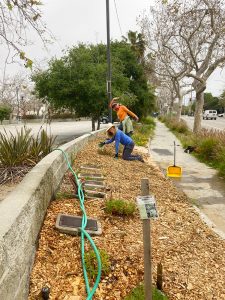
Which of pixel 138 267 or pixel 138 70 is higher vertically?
pixel 138 70

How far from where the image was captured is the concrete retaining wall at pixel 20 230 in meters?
2.29

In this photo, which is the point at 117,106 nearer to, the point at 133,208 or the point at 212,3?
the point at 133,208

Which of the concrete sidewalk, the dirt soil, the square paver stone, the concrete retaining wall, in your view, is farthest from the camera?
the concrete sidewalk

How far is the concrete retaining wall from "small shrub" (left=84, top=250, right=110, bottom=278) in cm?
55

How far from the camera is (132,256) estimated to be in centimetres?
361

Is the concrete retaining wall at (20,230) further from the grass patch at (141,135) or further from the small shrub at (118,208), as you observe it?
the grass patch at (141,135)

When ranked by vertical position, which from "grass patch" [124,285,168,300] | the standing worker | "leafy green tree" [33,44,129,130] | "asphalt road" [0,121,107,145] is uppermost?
"leafy green tree" [33,44,129,130]

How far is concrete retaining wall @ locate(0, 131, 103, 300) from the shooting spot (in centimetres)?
229

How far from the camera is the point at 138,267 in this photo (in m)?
3.43

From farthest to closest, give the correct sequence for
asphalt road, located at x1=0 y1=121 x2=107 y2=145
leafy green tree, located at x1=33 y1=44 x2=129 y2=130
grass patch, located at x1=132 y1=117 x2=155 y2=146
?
asphalt road, located at x1=0 y1=121 x2=107 y2=145 < leafy green tree, located at x1=33 y1=44 x2=129 y2=130 < grass patch, located at x1=132 y1=117 x2=155 y2=146

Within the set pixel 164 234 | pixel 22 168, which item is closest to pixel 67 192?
pixel 164 234

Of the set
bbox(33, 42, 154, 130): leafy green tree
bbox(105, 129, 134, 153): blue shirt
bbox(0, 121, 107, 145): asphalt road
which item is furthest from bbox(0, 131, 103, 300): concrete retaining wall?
bbox(33, 42, 154, 130): leafy green tree

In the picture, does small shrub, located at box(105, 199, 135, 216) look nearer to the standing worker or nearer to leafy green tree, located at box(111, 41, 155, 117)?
the standing worker

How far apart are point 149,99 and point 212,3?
15.4 meters
